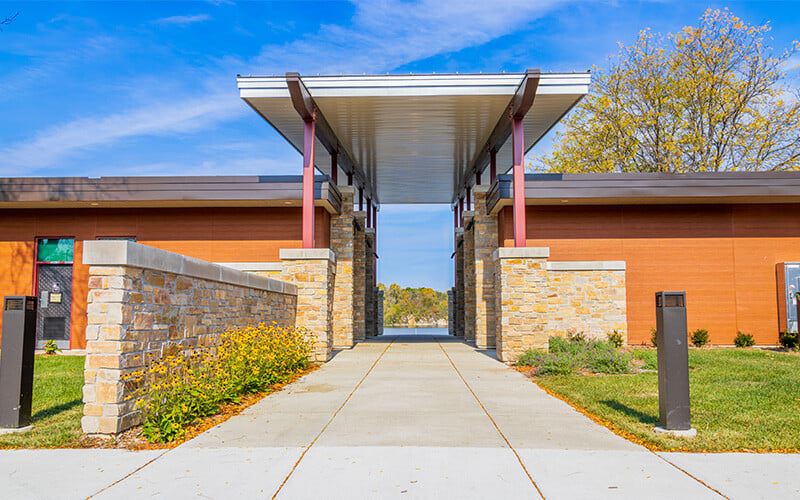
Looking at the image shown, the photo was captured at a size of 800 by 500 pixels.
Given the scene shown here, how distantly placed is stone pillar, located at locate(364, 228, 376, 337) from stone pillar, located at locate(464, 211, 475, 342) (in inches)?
182

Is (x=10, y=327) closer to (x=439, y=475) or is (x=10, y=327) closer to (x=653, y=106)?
(x=439, y=475)

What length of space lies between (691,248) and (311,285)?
12.0 metres

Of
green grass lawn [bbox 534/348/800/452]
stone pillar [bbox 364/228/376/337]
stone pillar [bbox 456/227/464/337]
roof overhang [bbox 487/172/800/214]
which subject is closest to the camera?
green grass lawn [bbox 534/348/800/452]

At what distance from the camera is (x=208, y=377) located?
7.65 metres

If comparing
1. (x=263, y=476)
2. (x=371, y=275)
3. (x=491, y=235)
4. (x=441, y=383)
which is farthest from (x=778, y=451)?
(x=371, y=275)

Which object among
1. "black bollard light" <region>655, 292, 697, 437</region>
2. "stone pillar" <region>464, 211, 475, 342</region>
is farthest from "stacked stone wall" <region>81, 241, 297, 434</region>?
"stone pillar" <region>464, 211, 475, 342</region>

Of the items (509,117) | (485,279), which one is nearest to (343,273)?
(485,279)

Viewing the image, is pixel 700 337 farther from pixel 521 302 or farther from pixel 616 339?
pixel 521 302

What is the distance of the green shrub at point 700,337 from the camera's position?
16.8 meters

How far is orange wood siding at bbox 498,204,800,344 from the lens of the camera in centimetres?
1750

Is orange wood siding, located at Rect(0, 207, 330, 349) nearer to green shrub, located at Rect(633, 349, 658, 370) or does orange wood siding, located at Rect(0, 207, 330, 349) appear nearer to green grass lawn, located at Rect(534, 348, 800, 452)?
green shrub, located at Rect(633, 349, 658, 370)

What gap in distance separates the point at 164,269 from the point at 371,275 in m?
19.0

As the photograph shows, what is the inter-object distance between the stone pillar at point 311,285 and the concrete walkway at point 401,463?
6.92 m

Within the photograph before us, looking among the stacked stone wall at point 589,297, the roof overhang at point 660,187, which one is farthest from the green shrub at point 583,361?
the roof overhang at point 660,187
